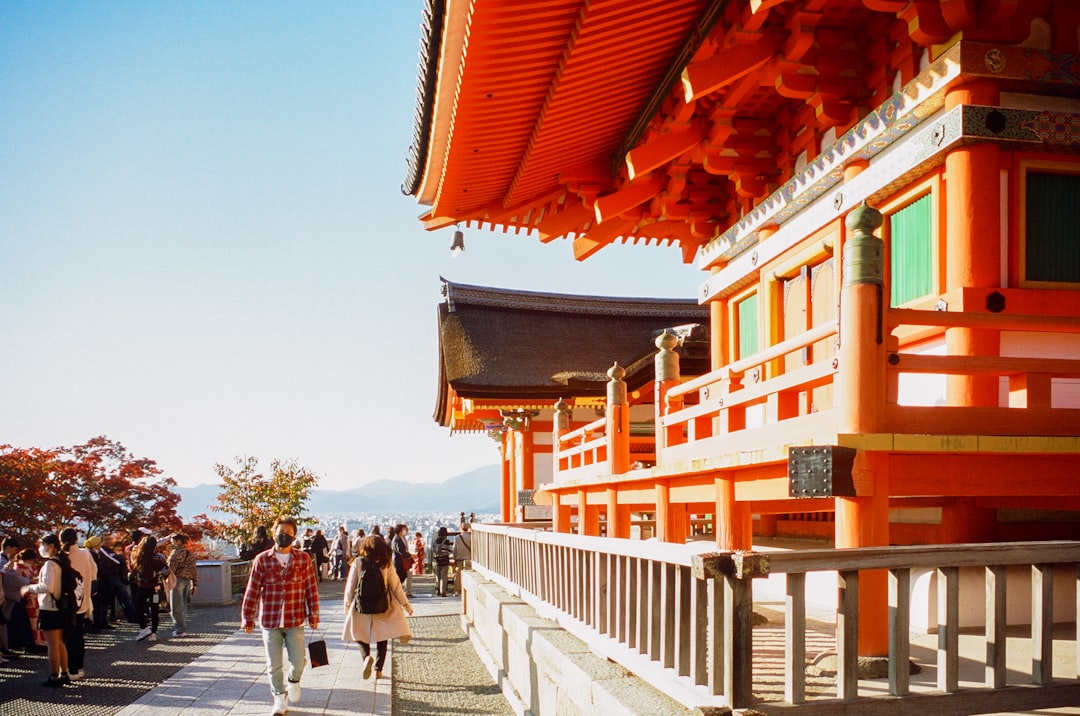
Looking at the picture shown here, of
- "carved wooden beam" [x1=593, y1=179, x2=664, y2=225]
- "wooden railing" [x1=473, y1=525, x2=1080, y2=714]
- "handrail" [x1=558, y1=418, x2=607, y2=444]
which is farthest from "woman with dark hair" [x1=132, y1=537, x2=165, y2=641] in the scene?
"wooden railing" [x1=473, y1=525, x2=1080, y2=714]

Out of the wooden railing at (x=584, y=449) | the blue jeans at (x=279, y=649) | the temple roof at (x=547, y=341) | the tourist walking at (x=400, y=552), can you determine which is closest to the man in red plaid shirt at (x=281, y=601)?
the blue jeans at (x=279, y=649)

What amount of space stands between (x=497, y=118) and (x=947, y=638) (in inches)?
227

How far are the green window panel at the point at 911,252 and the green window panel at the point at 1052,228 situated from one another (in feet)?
1.93

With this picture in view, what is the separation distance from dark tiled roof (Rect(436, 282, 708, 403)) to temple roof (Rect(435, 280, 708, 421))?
2 cm

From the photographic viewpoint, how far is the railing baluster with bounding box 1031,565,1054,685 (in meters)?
3.54

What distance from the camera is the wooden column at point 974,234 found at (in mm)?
5355

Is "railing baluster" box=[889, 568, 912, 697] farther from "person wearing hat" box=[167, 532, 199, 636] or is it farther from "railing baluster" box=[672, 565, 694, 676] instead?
"person wearing hat" box=[167, 532, 199, 636]

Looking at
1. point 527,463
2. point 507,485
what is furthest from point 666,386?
point 507,485

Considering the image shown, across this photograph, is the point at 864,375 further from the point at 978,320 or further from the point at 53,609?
→ the point at 53,609

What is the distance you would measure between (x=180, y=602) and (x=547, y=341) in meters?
8.86

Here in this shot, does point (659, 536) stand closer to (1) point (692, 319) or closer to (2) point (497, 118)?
(2) point (497, 118)

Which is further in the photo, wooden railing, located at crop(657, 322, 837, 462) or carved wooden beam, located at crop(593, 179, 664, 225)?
carved wooden beam, located at crop(593, 179, 664, 225)

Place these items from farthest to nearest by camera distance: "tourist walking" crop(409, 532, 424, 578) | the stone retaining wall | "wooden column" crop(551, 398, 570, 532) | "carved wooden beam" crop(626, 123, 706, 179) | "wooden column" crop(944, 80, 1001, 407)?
"tourist walking" crop(409, 532, 424, 578) → "wooden column" crop(551, 398, 570, 532) → "carved wooden beam" crop(626, 123, 706, 179) → "wooden column" crop(944, 80, 1001, 407) → the stone retaining wall

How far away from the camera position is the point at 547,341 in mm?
19484
